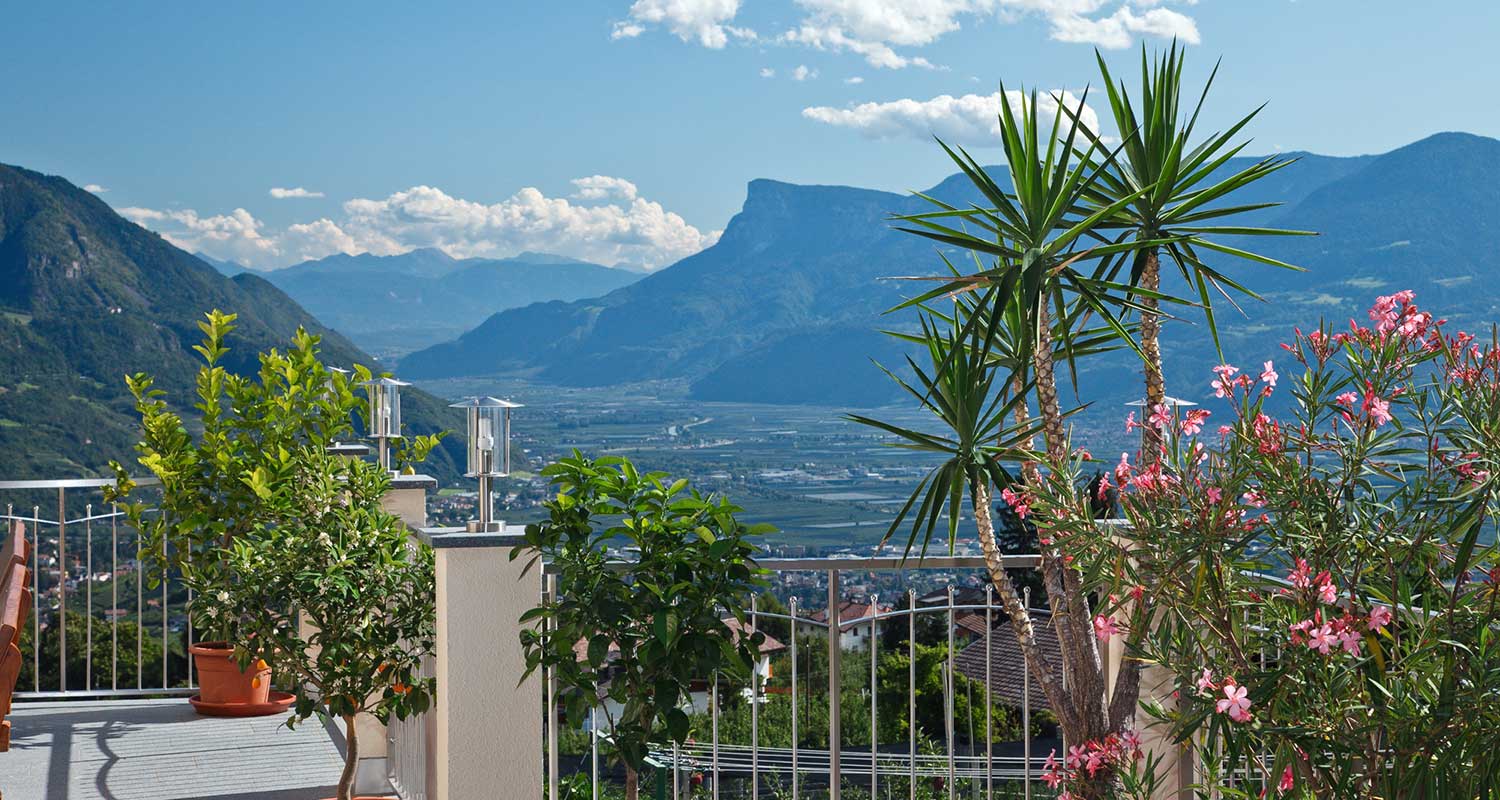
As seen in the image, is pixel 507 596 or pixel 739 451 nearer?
pixel 507 596

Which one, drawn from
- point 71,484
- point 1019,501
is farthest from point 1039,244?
point 71,484

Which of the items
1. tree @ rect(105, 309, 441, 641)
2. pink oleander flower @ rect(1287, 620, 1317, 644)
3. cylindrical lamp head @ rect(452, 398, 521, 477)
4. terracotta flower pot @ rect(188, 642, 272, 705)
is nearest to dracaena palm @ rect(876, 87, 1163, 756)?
pink oleander flower @ rect(1287, 620, 1317, 644)

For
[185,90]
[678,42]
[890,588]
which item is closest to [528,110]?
[678,42]

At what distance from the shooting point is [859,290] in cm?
8431

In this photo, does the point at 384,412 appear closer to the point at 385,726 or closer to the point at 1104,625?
the point at 385,726

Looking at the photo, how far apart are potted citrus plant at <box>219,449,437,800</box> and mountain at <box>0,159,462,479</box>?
72.8 ft

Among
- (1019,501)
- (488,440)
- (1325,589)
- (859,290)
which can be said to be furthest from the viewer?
(859,290)

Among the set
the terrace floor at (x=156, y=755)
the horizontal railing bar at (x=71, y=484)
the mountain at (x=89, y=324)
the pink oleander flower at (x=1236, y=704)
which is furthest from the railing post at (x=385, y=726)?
the mountain at (x=89, y=324)

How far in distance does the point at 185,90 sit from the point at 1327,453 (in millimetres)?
52935

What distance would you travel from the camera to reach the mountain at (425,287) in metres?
91.2

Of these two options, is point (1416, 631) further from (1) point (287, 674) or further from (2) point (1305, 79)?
(2) point (1305, 79)

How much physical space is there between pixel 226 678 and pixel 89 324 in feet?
114

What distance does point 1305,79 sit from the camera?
66.6 m

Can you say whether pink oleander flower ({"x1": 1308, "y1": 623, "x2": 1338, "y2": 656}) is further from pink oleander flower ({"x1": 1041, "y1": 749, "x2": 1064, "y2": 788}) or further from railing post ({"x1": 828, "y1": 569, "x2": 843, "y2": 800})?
railing post ({"x1": 828, "y1": 569, "x2": 843, "y2": 800})
